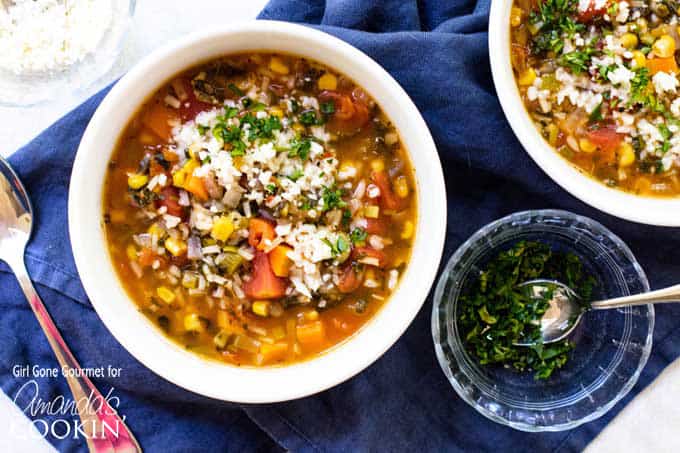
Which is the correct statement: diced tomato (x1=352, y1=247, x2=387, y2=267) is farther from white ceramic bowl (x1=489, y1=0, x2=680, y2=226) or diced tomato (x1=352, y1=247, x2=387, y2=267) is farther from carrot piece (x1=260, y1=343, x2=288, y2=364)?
white ceramic bowl (x1=489, y1=0, x2=680, y2=226)

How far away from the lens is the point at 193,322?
2750mm

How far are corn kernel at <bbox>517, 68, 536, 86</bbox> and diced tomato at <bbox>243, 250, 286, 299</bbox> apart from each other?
128 cm

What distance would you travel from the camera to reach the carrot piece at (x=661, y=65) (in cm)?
286

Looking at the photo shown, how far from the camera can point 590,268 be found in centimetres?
331

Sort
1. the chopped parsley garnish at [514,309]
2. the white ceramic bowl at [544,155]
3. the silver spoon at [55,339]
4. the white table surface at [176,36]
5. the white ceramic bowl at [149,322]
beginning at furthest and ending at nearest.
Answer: the white table surface at [176,36], the chopped parsley garnish at [514,309], the silver spoon at [55,339], the white ceramic bowl at [544,155], the white ceramic bowl at [149,322]

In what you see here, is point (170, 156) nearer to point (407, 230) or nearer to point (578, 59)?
point (407, 230)

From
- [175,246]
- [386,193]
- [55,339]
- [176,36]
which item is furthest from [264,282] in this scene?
[176,36]

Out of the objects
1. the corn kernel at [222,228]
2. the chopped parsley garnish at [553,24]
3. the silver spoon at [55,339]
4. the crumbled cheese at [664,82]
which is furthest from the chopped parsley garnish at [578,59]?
the silver spoon at [55,339]

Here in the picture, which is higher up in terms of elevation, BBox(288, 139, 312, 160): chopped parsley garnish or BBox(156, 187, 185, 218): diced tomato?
BBox(288, 139, 312, 160): chopped parsley garnish

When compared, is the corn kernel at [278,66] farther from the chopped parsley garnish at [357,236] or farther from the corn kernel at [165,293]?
the corn kernel at [165,293]

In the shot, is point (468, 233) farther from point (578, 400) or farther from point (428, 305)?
point (578, 400)

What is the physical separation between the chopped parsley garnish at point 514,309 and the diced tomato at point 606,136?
1.80 feet

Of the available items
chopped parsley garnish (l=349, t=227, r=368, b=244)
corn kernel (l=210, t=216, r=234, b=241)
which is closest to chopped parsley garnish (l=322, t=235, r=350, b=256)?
chopped parsley garnish (l=349, t=227, r=368, b=244)

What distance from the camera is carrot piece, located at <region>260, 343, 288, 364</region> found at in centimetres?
279
